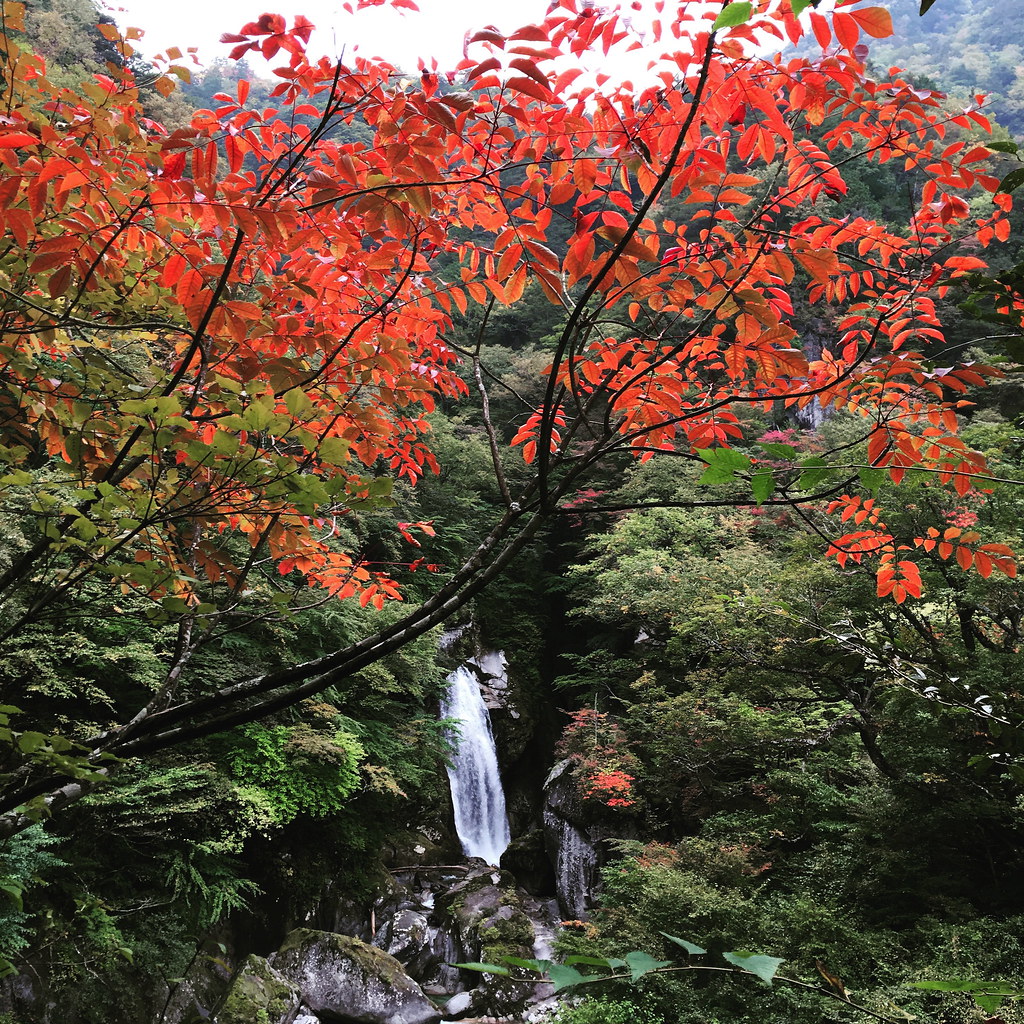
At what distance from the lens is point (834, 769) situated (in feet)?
20.0

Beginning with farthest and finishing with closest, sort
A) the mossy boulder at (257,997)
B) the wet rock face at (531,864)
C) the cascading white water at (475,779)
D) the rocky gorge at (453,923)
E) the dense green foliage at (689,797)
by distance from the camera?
the cascading white water at (475,779), the wet rock face at (531,864), the rocky gorge at (453,923), the mossy boulder at (257,997), the dense green foliage at (689,797)

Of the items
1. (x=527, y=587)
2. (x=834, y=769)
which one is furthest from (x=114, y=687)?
(x=527, y=587)

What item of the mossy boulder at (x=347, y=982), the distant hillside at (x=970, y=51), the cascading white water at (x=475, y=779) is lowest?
the cascading white water at (x=475, y=779)

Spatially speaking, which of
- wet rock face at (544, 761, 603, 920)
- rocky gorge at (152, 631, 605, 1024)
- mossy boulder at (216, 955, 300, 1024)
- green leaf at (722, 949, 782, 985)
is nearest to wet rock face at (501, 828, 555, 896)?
rocky gorge at (152, 631, 605, 1024)

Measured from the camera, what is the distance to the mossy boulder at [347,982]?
5.23 metres

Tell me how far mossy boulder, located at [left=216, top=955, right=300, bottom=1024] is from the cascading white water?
427 cm

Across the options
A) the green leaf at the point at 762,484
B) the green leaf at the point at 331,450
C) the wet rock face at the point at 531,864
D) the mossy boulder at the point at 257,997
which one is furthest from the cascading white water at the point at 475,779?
the green leaf at the point at 762,484

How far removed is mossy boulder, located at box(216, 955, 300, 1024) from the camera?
4457 mm

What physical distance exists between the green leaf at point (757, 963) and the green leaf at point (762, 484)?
463 millimetres

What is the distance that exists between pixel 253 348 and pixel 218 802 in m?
4.78

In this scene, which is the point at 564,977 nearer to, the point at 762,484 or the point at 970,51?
the point at 762,484

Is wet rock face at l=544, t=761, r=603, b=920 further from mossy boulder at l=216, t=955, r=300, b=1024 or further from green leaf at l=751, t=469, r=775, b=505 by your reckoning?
green leaf at l=751, t=469, r=775, b=505

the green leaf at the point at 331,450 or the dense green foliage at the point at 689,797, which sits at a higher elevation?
the green leaf at the point at 331,450

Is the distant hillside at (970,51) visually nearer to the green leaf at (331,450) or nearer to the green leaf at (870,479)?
the green leaf at (870,479)
